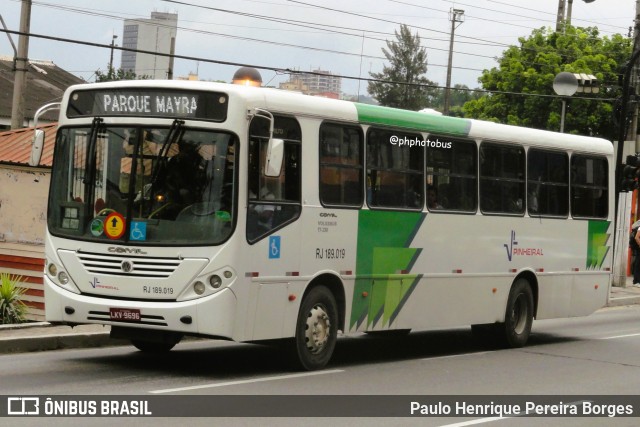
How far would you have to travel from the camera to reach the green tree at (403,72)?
111312 millimetres

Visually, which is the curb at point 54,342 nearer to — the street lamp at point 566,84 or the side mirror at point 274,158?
the side mirror at point 274,158

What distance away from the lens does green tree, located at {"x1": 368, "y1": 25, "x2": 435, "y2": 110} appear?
111 m

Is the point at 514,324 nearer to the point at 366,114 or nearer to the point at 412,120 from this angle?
the point at 412,120

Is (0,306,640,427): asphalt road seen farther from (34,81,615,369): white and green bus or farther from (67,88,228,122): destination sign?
(67,88,228,122): destination sign

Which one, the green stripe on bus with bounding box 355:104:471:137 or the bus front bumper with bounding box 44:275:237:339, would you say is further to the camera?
the green stripe on bus with bounding box 355:104:471:137

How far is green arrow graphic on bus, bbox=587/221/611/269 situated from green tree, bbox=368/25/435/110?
301 feet

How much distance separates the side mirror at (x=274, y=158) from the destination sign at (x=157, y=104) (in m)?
0.58

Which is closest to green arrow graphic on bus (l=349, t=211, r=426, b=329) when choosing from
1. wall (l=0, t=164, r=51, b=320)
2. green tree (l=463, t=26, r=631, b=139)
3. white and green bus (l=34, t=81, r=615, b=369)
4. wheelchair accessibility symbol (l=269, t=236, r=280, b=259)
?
white and green bus (l=34, t=81, r=615, b=369)

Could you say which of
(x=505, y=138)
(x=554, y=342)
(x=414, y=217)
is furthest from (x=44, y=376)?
(x=554, y=342)

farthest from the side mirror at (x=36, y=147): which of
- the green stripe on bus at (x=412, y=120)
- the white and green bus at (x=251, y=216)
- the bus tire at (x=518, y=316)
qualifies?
the bus tire at (x=518, y=316)

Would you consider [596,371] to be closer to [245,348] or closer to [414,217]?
[414,217]

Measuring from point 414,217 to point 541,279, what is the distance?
3715 millimetres

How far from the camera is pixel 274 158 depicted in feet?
40.2

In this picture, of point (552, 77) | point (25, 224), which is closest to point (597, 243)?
point (25, 224)
